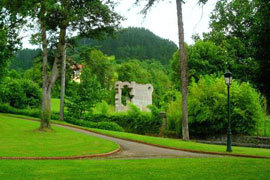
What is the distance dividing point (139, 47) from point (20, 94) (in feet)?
246

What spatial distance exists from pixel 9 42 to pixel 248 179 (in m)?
19.6

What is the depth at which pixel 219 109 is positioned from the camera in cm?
2452

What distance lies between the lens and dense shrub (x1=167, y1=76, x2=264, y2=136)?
77.6 ft

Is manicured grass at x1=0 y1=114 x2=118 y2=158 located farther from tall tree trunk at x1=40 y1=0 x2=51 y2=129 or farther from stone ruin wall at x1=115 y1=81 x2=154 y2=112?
stone ruin wall at x1=115 y1=81 x2=154 y2=112

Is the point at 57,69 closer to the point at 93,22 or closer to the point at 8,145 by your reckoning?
the point at 93,22

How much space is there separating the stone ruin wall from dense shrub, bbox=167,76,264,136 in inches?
846

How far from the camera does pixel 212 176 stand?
842 cm

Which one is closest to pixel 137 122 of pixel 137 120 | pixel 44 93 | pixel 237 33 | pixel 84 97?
pixel 137 120

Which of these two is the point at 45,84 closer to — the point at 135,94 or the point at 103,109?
the point at 103,109

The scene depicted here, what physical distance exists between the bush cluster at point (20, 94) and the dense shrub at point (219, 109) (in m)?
25.8

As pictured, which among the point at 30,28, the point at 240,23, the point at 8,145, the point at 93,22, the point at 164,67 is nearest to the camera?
the point at 8,145

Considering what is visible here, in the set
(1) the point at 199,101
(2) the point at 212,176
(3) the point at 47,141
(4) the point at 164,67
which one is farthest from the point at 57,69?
(4) the point at 164,67

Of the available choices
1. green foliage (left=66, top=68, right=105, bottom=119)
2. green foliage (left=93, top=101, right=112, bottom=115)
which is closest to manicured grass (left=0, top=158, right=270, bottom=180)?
green foliage (left=93, top=101, right=112, bottom=115)

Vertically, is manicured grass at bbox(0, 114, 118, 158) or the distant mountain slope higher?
the distant mountain slope
